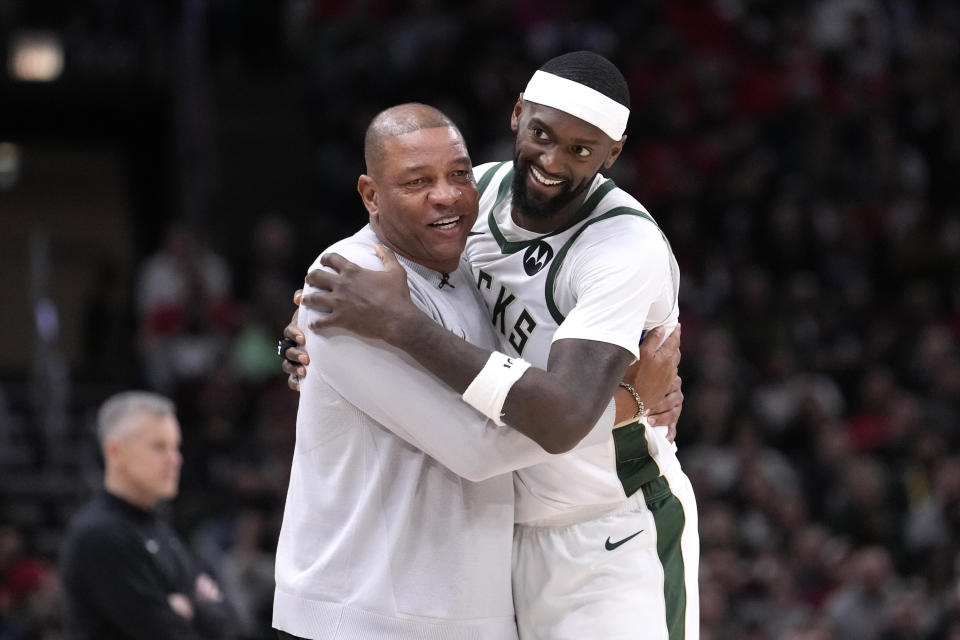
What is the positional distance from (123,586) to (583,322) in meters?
3.11

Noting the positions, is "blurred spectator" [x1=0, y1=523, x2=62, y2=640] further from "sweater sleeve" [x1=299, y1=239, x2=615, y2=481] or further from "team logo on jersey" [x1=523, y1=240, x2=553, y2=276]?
"sweater sleeve" [x1=299, y1=239, x2=615, y2=481]

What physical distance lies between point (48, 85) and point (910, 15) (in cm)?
948

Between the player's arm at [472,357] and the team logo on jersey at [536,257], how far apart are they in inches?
18.6

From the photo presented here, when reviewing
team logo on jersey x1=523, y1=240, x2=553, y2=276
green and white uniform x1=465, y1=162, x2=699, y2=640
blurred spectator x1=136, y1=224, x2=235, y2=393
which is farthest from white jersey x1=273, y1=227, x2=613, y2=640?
blurred spectator x1=136, y1=224, x2=235, y2=393

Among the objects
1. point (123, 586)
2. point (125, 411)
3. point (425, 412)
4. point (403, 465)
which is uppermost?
point (425, 412)

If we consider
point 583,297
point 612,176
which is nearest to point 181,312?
point 612,176

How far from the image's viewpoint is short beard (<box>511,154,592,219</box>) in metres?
4.47

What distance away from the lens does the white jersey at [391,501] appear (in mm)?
4023

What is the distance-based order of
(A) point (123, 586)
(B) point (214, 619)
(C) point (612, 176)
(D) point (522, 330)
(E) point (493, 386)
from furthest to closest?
(C) point (612, 176) < (B) point (214, 619) < (A) point (123, 586) < (D) point (522, 330) < (E) point (493, 386)

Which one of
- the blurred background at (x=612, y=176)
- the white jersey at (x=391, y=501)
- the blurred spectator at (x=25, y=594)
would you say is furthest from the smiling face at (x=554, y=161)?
the blurred background at (x=612, y=176)

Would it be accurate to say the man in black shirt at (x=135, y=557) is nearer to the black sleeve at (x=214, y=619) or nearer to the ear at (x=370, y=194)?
the black sleeve at (x=214, y=619)

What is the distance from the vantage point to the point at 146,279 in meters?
12.9

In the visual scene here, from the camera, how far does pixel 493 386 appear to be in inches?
155

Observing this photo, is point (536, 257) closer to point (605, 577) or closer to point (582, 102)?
point (582, 102)
